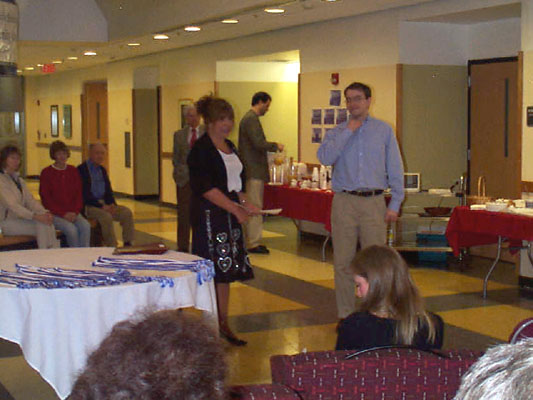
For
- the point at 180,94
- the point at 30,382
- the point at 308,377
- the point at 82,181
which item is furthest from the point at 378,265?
the point at 180,94

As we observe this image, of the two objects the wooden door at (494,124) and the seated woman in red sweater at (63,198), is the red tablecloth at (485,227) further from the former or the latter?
the seated woman in red sweater at (63,198)

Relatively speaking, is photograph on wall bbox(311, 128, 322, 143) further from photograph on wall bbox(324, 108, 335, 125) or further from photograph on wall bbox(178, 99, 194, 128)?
photograph on wall bbox(178, 99, 194, 128)

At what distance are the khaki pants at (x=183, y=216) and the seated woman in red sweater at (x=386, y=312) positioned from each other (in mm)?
5571

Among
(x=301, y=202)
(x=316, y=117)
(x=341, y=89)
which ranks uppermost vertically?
(x=341, y=89)

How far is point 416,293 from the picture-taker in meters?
3.38

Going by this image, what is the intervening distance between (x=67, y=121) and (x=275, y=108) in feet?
31.1

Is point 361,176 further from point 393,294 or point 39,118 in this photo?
point 39,118

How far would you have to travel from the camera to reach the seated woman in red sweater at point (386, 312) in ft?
10.6

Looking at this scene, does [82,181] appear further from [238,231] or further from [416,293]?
[416,293]

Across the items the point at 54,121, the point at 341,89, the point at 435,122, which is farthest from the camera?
the point at 54,121

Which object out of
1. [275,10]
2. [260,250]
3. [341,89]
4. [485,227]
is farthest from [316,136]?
[485,227]

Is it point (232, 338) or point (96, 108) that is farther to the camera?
point (96, 108)

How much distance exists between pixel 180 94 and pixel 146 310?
13.6m

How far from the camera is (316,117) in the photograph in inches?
430
